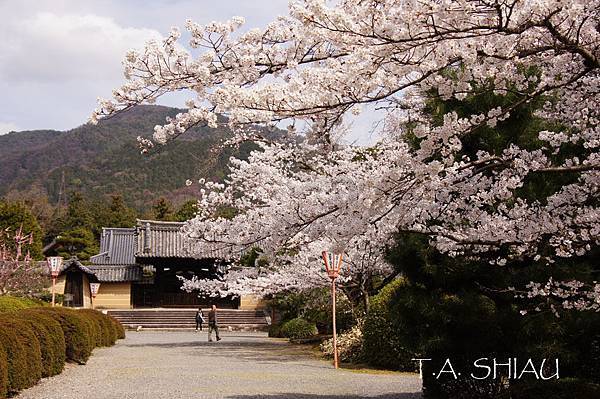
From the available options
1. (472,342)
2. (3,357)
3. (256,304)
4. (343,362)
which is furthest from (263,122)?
(256,304)

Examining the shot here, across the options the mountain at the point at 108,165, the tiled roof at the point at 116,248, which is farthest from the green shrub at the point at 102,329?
the mountain at the point at 108,165

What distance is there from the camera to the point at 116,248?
36938mm

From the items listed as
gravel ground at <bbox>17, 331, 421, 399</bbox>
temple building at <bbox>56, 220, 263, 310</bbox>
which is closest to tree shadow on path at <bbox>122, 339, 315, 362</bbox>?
gravel ground at <bbox>17, 331, 421, 399</bbox>

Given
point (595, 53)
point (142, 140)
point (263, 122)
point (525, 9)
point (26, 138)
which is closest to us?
point (525, 9)

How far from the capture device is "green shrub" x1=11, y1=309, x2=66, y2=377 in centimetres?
920

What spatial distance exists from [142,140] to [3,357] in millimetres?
3241

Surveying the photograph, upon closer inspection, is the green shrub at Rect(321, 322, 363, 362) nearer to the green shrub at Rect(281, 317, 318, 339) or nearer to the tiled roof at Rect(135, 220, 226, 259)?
the green shrub at Rect(281, 317, 318, 339)

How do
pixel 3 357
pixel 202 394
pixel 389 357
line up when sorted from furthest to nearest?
pixel 389 357 < pixel 202 394 < pixel 3 357

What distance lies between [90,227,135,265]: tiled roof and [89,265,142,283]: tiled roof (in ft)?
6.28

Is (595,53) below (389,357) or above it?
above

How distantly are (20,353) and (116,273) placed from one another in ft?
85.6

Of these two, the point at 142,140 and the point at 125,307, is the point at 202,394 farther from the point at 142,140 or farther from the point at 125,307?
the point at 125,307

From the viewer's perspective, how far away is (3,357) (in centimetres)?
683

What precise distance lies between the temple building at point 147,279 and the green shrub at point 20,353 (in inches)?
929
